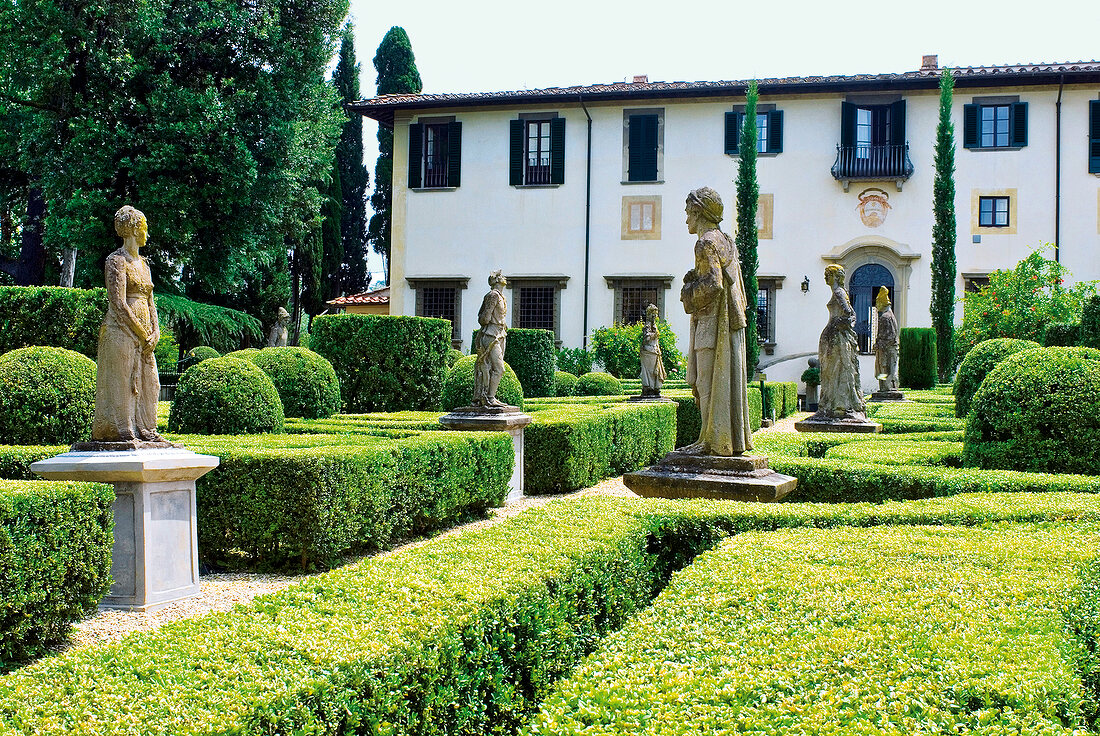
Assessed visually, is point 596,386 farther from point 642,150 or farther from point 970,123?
point 970,123

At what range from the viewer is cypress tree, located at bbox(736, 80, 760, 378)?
85.7 ft

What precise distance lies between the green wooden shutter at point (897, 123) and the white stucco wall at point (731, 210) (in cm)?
29

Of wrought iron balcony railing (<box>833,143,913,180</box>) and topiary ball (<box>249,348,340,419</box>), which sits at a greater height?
wrought iron balcony railing (<box>833,143,913,180</box>)

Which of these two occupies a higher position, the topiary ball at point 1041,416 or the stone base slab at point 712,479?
the topiary ball at point 1041,416

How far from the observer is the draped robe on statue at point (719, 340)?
641cm

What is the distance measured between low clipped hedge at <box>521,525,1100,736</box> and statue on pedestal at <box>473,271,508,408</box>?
22.9 ft

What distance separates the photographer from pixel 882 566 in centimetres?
405

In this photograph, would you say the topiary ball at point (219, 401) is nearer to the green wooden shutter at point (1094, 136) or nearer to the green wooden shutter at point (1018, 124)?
the green wooden shutter at point (1018, 124)

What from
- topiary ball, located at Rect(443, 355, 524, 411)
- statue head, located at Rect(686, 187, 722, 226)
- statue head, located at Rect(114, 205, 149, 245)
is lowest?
topiary ball, located at Rect(443, 355, 524, 411)

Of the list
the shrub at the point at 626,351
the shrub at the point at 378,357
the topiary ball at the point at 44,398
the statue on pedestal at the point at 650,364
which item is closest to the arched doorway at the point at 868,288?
the shrub at the point at 626,351

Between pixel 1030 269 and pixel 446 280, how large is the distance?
16.3 m

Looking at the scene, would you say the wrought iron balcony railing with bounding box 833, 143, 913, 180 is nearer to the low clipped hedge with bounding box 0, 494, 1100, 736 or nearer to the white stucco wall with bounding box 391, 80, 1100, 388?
the white stucco wall with bounding box 391, 80, 1100, 388

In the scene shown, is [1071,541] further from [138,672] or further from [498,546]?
[138,672]

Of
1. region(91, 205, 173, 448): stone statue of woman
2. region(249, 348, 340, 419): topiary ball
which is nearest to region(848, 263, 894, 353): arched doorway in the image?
region(249, 348, 340, 419): topiary ball
